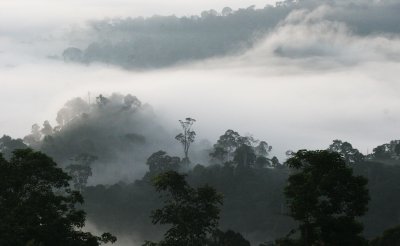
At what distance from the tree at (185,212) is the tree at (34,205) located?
5178 mm

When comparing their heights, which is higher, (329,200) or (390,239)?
(390,239)

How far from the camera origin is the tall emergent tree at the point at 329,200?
148ft

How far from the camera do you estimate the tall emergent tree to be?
4509 centimetres

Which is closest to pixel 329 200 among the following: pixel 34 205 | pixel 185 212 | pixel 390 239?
pixel 185 212

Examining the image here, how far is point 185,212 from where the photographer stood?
171 ft

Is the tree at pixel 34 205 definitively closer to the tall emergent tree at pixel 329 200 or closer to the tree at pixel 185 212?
the tree at pixel 185 212

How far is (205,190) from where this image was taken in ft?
175

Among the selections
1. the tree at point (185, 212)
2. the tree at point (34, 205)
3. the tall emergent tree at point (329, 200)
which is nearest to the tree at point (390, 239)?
the tree at point (185, 212)

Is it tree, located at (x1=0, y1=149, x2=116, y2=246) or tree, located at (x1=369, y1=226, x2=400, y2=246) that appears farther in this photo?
tree, located at (x1=369, y1=226, x2=400, y2=246)

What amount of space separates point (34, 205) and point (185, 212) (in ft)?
37.1

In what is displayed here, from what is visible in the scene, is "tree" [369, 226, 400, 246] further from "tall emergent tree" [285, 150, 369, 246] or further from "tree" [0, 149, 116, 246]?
"tree" [0, 149, 116, 246]

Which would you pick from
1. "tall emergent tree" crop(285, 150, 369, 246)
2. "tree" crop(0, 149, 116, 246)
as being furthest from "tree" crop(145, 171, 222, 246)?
"tall emergent tree" crop(285, 150, 369, 246)

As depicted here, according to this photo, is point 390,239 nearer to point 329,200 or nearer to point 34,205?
point 329,200

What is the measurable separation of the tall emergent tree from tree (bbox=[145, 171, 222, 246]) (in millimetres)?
8369
